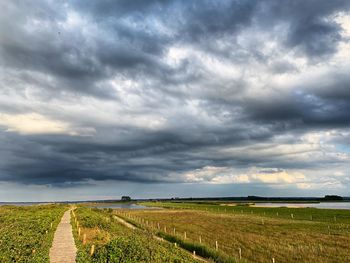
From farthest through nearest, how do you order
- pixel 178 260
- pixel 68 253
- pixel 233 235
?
pixel 233 235 < pixel 68 253 < pixel 178 260

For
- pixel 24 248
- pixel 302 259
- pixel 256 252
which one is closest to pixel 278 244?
pixel 256 252

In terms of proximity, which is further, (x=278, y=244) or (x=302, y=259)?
(x=278, y=244)

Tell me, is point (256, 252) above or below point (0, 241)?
below

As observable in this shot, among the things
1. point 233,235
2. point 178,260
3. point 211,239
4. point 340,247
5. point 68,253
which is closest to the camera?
point 178,260

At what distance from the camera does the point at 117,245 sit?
72.3 ft

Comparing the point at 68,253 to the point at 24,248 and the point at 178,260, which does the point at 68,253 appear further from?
the point at 178,260

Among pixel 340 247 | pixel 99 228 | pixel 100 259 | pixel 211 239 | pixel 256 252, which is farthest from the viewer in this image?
pixel 99 228

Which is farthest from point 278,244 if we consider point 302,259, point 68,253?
point 68,253

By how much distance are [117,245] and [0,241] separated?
949 centimetres

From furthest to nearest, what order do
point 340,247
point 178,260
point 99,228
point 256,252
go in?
point 99,228 → point 340,247 → point 256,252 → point 178,260

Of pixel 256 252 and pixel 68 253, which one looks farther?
pixel 256 252

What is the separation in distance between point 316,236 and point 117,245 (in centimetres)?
3403

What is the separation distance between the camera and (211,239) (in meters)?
44.3

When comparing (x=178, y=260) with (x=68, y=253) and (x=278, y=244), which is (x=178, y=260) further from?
(x=278, y=244)
